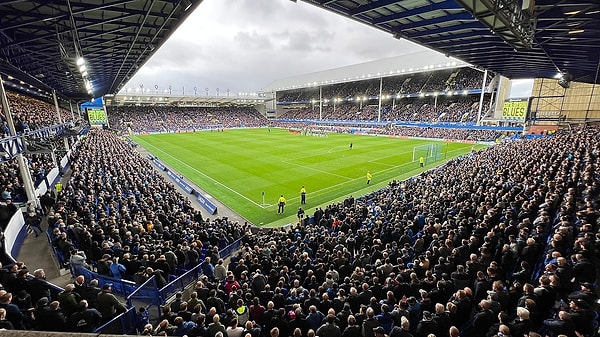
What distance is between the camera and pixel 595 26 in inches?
450

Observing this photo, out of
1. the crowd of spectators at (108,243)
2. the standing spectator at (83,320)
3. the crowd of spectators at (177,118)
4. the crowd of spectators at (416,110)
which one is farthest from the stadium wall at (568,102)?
the crowd of spectators at (177,118)

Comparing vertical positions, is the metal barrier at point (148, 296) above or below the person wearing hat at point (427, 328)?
below

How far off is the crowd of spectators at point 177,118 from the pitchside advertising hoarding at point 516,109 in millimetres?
64166

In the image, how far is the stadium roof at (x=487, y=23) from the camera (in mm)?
9151

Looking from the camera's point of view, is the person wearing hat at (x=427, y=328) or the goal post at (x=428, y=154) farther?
the goal post at (x=428, y=154)

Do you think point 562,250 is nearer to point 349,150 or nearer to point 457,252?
point 457,252

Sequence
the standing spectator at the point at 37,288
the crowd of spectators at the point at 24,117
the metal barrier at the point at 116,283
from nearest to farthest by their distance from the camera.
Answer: the standing spectator at the point at 37,288
the metal barrier at the point at 116,283
the crowd of spectators at the point at 24,117

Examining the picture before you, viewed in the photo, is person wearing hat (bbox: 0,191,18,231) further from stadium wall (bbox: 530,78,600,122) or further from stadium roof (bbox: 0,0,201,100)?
stadium wall (bbox: 530,78,600,122)

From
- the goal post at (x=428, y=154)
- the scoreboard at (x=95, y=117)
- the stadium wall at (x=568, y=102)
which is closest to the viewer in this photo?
the goal post at (x=428, y=154)

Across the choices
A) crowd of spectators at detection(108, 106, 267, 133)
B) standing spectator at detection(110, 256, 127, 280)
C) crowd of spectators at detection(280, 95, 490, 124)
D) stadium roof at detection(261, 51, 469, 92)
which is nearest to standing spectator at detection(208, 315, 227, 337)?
standing spectator at detection(110, 256, 127, 280)

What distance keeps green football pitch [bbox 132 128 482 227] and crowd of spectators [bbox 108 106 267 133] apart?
103 ft

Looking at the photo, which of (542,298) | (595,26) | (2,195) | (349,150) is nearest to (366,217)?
(542,298)

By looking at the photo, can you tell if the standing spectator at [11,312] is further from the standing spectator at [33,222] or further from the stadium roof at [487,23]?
the stadium roof at [487,23]

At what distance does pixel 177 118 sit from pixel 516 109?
77853 mm
